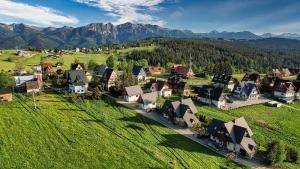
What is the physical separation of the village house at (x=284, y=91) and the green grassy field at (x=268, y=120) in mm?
7488

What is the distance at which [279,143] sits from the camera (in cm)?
5169

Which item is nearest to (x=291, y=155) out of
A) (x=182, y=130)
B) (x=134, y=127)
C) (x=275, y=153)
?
(x=275, y=153)

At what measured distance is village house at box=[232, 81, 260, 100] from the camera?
97.4 m

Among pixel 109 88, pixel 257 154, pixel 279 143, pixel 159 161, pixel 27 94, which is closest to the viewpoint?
pixel 159 161

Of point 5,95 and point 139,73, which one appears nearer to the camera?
point 5,95

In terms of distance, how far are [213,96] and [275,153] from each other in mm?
37663

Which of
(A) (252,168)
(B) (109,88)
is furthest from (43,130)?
(A) (252,168)

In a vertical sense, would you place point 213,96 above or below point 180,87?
below

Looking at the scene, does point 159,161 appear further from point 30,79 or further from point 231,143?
point 30,79

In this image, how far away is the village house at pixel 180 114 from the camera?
6750 cm

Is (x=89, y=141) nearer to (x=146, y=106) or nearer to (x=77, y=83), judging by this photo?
(x=146, y=106)

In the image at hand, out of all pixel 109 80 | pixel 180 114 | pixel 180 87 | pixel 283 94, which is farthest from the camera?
pixel 283 94

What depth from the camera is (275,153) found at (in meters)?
50.8

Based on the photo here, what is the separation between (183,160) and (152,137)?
10.8 metres
